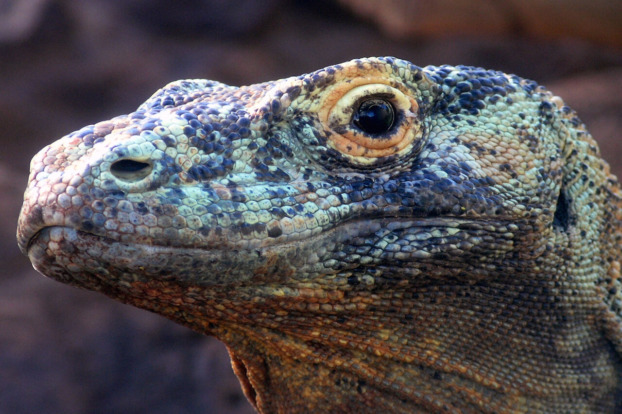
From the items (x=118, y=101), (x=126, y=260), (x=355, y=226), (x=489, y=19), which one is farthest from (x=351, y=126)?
(x=489, y=19)

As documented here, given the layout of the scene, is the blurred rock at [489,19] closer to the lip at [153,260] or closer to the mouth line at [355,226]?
the mouth line at [355,226]

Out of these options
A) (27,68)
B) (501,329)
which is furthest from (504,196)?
(27,68)

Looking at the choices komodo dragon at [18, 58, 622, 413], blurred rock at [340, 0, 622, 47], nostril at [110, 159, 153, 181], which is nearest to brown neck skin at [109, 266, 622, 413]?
komodo dragon at [18, 58, 622, 413]

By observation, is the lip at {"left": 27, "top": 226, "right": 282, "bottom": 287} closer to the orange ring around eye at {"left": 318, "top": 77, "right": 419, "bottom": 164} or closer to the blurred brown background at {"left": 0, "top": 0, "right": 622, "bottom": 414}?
the orange ring around eye at {"left": 318, "top": 77, "right": 419, "bottom": 164}

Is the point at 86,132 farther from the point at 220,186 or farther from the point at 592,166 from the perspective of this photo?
the point at 592,166

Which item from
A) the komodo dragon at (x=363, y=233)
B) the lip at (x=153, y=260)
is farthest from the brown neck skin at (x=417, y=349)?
the lip at (x=153, y=260)

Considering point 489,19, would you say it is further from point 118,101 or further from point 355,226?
point 355,226
